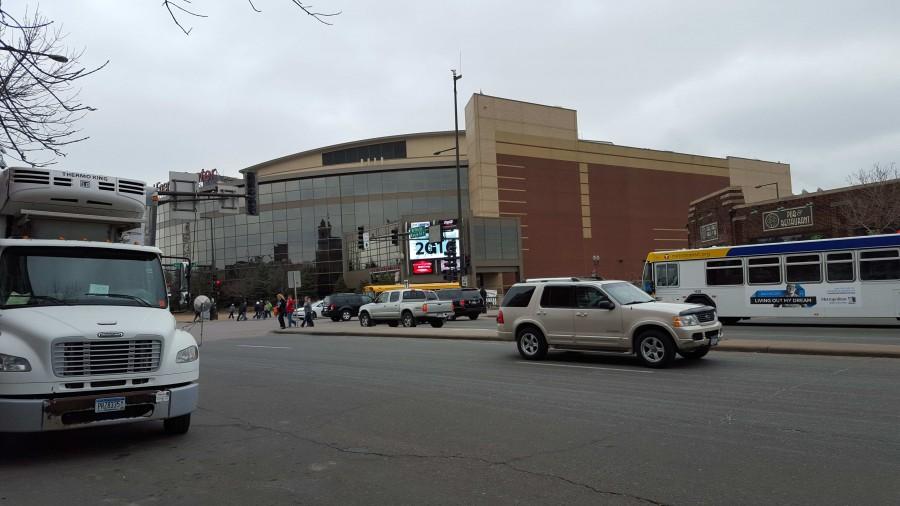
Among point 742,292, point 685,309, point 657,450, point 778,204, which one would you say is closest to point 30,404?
point 657,450

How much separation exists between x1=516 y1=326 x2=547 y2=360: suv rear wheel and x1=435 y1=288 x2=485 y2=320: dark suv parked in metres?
19.1

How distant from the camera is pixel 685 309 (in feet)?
38.3

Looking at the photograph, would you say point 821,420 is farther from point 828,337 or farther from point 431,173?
point 431,173

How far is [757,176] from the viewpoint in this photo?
92.6 m

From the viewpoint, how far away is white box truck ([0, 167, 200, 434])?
6.09 meters

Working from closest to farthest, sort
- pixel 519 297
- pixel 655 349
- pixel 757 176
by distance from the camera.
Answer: pixel 655 349 < pixel 519 297 < pixel 757 176

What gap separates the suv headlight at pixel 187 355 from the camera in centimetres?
692

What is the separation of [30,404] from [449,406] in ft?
16.3

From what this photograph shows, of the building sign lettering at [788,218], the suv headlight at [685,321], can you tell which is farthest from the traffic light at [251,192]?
the building sign lettering at [788,218]

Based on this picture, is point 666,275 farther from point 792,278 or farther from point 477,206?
point 477,206

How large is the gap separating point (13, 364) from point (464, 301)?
28008 millimetres

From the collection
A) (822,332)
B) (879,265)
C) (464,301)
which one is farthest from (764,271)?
(464,301)

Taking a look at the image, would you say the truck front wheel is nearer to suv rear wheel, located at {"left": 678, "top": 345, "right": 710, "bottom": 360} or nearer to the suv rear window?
the suv rear window

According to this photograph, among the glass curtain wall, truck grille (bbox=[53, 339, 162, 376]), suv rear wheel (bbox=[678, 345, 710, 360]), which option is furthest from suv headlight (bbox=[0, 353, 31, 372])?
the glass curtain wall
